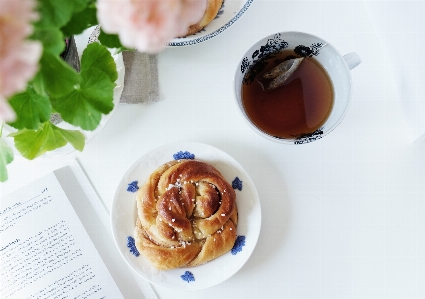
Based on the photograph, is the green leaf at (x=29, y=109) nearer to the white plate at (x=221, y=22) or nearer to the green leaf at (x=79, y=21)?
the green leaf at (x=79, y=21)

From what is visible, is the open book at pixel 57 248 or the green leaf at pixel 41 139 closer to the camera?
the green leaf at pixel 41 139

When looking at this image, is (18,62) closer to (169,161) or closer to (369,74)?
(169,161)

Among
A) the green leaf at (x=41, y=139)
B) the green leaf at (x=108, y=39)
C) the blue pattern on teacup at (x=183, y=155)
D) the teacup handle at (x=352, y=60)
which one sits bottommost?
the teacup handle at (x=352, y=60)

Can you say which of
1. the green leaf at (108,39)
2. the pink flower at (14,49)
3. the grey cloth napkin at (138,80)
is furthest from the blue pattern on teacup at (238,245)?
the pink flower at (14,49)

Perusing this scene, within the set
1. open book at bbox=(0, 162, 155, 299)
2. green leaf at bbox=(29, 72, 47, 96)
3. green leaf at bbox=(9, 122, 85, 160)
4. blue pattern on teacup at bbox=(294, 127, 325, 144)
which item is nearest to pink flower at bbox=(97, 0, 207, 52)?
green leaf at bbox=(29, 72, 47, 96)

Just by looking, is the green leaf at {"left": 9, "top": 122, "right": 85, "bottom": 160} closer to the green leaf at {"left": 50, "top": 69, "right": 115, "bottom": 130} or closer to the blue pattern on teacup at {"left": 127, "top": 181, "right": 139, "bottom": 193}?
the green leaf at {"left": 50, "top": 69, "right": 115, "bottom": 130}

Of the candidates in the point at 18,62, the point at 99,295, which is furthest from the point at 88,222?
the point at 18,62

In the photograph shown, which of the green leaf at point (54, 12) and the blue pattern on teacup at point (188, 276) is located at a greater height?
the green leaf at point (54, 12)

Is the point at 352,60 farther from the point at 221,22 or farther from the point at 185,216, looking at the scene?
the point at 185,216
